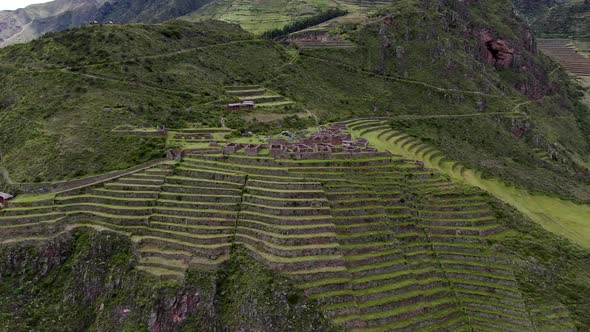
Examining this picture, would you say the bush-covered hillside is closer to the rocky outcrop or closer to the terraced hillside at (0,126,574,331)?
the rocky outcrop

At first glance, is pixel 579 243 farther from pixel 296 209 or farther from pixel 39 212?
pixel 39 212

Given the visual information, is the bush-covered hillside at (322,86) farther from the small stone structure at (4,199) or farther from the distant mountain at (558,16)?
the distant mountain at (558,16)

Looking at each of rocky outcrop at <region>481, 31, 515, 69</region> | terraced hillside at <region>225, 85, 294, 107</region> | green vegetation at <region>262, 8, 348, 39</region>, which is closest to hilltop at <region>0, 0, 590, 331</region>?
terraced hillside at <region>225, 85, 294, 107</region>

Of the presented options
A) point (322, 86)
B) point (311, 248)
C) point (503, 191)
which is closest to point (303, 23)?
point (322, 86)

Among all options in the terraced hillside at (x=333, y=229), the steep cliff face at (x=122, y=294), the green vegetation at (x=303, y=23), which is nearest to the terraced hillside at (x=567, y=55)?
the green vegetation at (x=303, y=23)

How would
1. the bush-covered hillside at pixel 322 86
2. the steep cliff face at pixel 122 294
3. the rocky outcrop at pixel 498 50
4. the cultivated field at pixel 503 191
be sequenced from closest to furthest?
the steep cliff face at pixel 122 294 < the cultivated field at pixel 503 191 < the bush-covered hillside at pixel 322 86 < the rocky outcrop at pixel 498 50

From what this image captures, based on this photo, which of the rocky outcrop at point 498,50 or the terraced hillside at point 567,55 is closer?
the rocky outcrop at point 498,50
